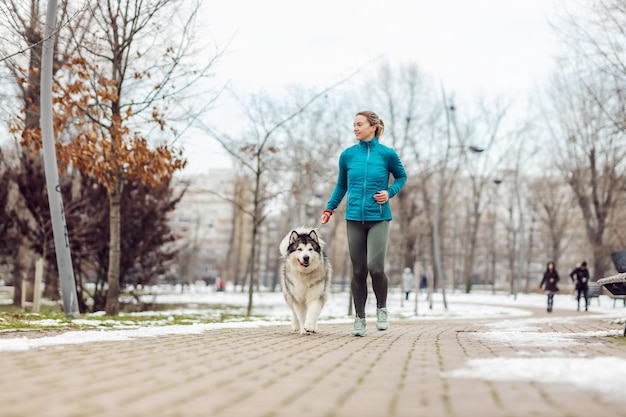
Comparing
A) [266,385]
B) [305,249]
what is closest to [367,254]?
[305,249]

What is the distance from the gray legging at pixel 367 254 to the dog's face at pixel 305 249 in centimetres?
41

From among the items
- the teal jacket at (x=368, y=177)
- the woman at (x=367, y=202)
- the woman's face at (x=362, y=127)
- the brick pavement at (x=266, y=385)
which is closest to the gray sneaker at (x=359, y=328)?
the woman at (x=367, y=202)

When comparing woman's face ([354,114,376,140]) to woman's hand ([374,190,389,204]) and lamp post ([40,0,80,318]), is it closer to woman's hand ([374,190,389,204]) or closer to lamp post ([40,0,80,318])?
woman's hand ([374,190,389,204])

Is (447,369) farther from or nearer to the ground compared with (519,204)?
nearer to the ground

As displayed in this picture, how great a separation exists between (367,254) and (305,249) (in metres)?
0.71

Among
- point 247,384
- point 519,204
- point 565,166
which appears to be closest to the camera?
point 247,384

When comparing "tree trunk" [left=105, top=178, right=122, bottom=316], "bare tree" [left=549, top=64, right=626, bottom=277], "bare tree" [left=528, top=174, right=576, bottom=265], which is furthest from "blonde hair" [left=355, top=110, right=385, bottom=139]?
"bare tree" [left=528, top=174, right=576, bottom=265]

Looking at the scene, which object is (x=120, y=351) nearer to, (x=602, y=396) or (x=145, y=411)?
(x=145, y=411)

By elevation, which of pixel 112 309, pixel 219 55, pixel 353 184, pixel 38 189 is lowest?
pixel 112 309

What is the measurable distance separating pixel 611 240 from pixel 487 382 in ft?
146

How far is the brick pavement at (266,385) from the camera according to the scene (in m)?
3.21

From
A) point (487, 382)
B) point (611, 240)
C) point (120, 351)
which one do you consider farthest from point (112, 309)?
point (611, 240)

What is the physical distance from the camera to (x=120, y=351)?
5703 millimetres

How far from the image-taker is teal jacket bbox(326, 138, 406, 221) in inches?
311
